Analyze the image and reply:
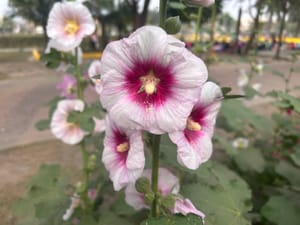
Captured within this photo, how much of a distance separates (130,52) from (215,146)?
86.9 inches

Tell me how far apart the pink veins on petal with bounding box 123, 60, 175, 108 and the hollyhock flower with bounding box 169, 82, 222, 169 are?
0.28ft

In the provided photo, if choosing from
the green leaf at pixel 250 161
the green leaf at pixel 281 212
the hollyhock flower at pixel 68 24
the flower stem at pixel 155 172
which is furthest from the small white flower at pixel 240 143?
the flower stem at pixel 155 172

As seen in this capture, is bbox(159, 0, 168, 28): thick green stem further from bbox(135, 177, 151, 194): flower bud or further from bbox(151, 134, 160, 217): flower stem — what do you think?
bbox(135, 177, 151, 194): flower bud

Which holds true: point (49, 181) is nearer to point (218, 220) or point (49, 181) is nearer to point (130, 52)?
point (218, 220)

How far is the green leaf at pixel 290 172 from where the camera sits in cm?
175

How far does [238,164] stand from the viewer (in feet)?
6.95

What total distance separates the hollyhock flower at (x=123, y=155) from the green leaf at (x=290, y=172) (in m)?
1.14

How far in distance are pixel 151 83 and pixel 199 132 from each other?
0.69 ft

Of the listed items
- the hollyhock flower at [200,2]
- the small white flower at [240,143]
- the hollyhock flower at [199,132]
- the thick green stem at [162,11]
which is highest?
the hollyhock flower at [200,2]

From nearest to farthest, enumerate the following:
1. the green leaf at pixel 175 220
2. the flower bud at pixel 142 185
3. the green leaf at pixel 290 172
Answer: the green leaf at pixel 175 220, the flower bud at pixel 142 185, the green leaf at pixel 290 172

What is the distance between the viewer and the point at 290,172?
5.83 ft

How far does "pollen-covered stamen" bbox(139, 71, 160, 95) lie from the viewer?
0.71 m

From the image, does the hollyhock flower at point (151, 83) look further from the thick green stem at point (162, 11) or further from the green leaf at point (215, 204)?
the green leaf at point (215, 204)

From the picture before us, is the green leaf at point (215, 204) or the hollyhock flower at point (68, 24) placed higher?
the hollyhock flower at point (68, 24)
